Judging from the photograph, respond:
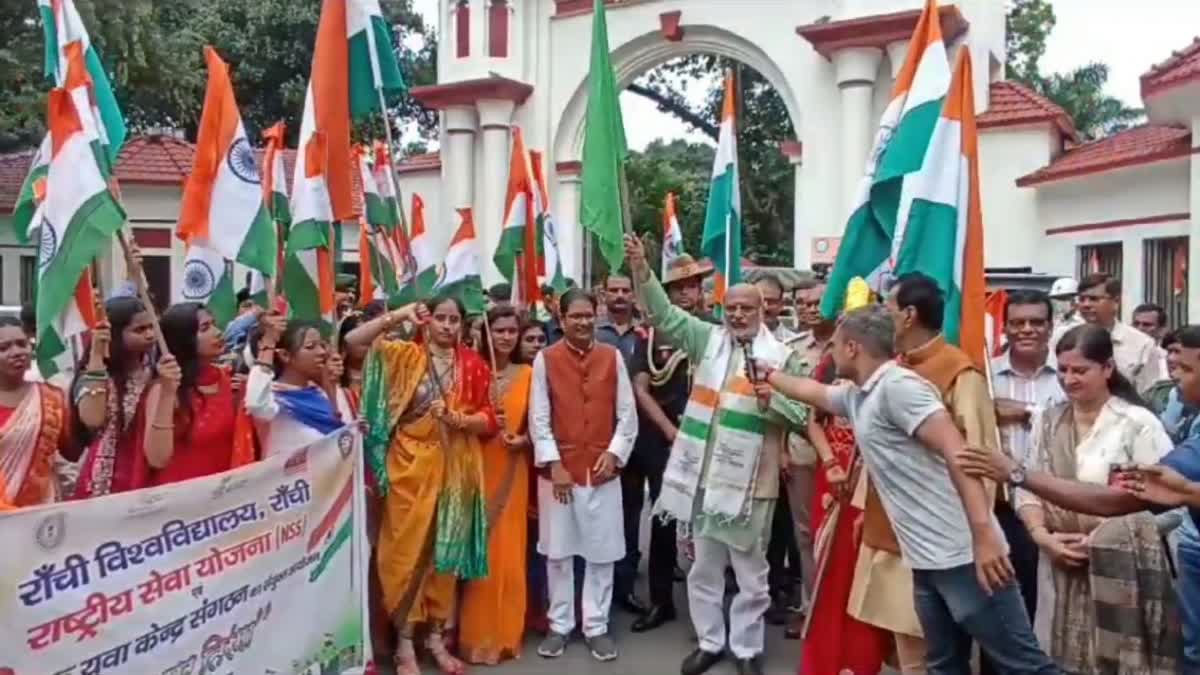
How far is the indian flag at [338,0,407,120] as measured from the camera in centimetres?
499

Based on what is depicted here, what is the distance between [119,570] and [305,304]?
5.21ft

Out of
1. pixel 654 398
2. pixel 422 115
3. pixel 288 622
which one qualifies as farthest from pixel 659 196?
pixel 288 622

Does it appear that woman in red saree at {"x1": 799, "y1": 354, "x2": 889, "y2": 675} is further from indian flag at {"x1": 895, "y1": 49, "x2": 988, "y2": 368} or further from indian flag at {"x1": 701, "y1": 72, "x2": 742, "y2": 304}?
indian flag at {"x1": 701, "y1": 72, "x2": 742, "y2": 304}

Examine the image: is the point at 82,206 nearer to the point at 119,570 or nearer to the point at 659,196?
the point at 119,570

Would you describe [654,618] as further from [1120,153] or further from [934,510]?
[1120,153]

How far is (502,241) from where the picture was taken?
7.67m

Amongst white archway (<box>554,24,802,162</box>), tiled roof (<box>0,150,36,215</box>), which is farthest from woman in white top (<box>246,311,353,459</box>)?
tiled roof (<box>0,150,36,215</box>)

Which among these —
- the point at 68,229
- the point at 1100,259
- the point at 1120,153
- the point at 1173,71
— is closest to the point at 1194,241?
the point at 1173,71

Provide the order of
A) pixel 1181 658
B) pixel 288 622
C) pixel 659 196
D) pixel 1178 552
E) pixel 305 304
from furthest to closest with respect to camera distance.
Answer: pixel 659 196 < pixel 305 304 < pixel 288 622 < pixel 1181 658 < pixel 1178 552

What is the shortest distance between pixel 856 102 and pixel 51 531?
11621 millimetres

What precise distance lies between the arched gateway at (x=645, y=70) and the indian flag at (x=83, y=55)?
1004 centimetres

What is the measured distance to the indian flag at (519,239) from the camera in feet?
25.1

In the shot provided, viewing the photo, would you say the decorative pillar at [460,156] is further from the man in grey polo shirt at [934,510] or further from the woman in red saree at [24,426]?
the man in grey polo shirt at [934,510]

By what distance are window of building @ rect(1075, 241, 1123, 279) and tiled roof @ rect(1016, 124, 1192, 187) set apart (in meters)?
0.77
